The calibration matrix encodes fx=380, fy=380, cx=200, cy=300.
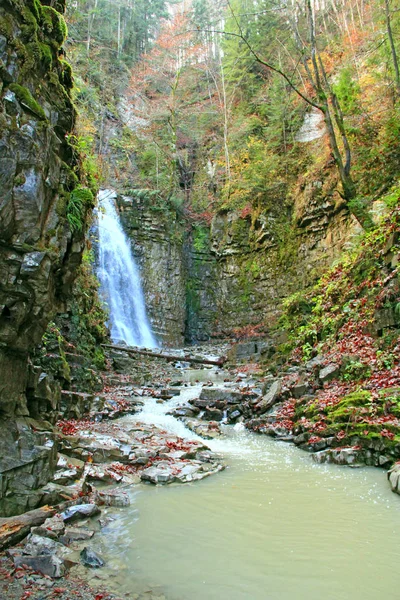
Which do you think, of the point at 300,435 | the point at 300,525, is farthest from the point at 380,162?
the point at 300,525

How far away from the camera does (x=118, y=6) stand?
35312 millimetres

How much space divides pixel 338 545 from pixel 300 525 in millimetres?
514

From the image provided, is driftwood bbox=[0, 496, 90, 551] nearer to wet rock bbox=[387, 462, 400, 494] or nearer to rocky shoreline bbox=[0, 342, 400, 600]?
rocky shoreline bbox=[0, 342, 400, 600]

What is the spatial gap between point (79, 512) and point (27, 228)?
3.17 metres

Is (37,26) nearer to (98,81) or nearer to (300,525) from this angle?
(300,525)

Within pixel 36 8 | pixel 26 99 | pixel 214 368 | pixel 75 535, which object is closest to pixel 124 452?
pixel 75 535

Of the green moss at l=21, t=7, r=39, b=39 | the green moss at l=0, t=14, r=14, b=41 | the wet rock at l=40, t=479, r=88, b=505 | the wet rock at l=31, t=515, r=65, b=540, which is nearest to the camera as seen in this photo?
the wet rock at l=31, t=515, r=65, b=540

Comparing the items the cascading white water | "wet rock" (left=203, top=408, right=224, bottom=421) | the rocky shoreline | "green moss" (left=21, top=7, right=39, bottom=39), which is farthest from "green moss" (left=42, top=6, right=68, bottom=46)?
the cascading white water

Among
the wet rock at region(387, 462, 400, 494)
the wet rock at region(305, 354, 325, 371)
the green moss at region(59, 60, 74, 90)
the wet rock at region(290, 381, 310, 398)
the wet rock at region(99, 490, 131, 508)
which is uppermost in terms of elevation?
the green moss at region(59, 60, 74, 90)

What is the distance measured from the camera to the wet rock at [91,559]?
3158 mm

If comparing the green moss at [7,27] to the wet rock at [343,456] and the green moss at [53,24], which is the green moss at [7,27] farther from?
the wet rock at [343,456]

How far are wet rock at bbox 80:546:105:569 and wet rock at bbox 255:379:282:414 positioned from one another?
6362 mm

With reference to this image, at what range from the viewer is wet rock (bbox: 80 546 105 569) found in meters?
3.16

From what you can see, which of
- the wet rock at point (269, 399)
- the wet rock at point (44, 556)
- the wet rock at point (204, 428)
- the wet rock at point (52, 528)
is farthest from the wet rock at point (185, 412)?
the wet rock at point (44, 556)
